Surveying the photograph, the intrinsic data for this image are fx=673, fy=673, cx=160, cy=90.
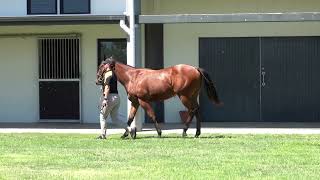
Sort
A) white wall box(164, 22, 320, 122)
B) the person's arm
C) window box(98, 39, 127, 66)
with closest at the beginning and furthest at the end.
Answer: the person's arm < window box(98, 39, 127, 66) < white wall box(164, 22, 320, 122)

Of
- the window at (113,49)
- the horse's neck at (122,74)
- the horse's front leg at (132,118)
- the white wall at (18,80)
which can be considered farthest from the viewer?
the white wall at (18,80)

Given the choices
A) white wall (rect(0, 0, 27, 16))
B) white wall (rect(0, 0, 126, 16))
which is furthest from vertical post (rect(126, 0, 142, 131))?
white wall (rect(0, 0, 27, 16))

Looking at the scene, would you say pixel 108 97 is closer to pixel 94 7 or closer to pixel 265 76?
pixel 94 7

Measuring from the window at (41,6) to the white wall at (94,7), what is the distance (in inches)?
6.3

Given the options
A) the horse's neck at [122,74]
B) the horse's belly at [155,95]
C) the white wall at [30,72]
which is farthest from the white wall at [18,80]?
the horse's belly at [155,95]

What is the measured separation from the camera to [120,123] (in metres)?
15.5

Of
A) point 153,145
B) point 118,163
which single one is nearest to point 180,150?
point 153,145

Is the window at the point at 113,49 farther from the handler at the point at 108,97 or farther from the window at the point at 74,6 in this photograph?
the handler at the point at 108,97

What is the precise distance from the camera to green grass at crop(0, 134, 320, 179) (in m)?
9.57

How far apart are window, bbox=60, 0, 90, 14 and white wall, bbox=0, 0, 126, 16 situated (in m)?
0.22

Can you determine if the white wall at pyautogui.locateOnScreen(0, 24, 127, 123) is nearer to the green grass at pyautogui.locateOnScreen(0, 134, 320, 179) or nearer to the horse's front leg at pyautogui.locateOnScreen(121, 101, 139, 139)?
the horse's front leg at pyautogui.locateOnScreen(121, 101, 139, 139)

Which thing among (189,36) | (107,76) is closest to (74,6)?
(189,36)

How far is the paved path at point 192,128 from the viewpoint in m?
17.1

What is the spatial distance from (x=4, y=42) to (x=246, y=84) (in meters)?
7.53
